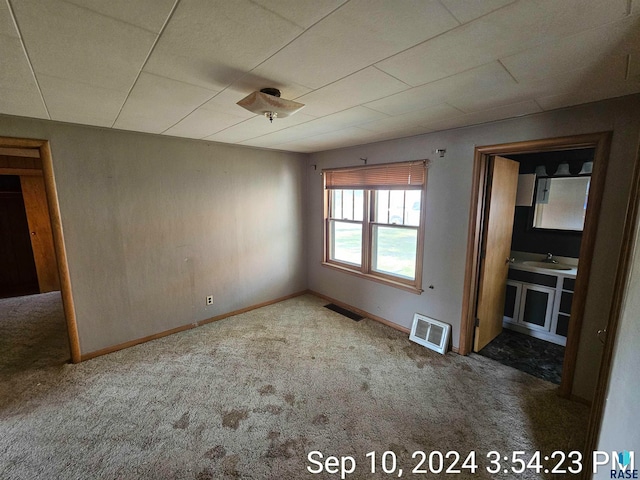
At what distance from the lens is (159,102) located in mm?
1982

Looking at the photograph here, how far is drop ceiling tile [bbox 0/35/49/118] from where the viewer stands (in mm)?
1240

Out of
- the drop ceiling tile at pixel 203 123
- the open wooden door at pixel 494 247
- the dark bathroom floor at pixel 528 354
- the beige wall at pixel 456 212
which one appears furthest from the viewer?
the open wooden door at pixel 494 247

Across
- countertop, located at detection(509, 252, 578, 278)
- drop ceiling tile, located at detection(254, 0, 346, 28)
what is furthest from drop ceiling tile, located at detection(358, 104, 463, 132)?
countertop, located at detection(509, 252, 578, 278)

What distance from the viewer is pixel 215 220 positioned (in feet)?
11.9

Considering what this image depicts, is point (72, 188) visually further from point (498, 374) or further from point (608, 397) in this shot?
point (498, 374)

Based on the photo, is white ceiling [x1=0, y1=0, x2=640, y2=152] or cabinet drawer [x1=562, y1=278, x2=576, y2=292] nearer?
white ceiling [x1=0, y1=0, x2=640, y2=152]

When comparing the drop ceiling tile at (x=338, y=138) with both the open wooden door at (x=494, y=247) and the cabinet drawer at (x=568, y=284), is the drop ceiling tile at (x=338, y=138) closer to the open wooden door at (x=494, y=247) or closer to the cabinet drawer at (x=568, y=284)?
the open wooden door at (x=494, y=247)

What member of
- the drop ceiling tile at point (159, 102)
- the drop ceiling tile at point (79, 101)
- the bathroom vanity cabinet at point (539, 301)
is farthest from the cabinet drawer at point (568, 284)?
the drop ceiling tile at point (79, 101)

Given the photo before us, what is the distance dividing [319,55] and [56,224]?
2.93 m

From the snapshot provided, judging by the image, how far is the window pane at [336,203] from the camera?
4.23m

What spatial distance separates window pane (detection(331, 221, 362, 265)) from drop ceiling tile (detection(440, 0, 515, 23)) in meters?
3.03

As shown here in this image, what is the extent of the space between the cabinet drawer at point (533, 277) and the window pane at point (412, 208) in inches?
56.2

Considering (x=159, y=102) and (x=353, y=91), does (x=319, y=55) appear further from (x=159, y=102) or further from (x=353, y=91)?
(x=159, y=102)

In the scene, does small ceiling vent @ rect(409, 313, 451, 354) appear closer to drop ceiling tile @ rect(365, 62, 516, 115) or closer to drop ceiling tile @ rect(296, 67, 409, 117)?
drop ceiling tile @ rect(365, 62, 516, 115)
